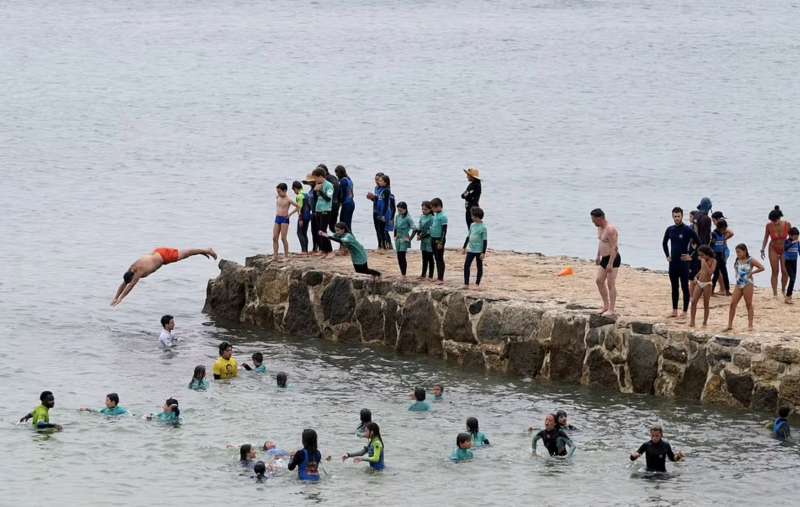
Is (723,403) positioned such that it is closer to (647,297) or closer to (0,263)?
(647,297)

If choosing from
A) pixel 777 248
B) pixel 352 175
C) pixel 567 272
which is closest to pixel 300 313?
pixel 567 272

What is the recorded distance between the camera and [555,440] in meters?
26.0

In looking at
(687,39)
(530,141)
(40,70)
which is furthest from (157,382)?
(687,39)

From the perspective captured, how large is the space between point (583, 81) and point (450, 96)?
27.1 ft

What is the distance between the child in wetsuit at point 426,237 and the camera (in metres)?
32.3

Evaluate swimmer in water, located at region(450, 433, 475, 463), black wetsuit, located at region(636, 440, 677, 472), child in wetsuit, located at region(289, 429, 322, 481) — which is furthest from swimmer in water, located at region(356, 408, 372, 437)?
black wetsuit, located at region(636, 440, 677, 472)

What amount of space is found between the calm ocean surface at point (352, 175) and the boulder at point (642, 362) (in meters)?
0.50

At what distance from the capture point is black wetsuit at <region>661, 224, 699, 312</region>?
29.2 metres

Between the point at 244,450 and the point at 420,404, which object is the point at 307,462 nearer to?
the point at 244,450

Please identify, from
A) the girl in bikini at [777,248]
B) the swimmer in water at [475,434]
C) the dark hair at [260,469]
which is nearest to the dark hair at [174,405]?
the dark hair at [260,469]

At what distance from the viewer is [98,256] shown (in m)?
47.4

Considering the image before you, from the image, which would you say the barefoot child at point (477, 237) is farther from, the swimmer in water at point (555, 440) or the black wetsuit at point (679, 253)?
the swimmer in water at point (555, 440)

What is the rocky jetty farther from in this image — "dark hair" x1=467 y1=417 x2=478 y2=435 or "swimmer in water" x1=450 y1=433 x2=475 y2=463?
"swimmer in water" x1=450 y1=433 x2=475 y2=463

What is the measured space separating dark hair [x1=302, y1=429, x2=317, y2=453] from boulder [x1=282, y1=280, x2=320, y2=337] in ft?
31.4
